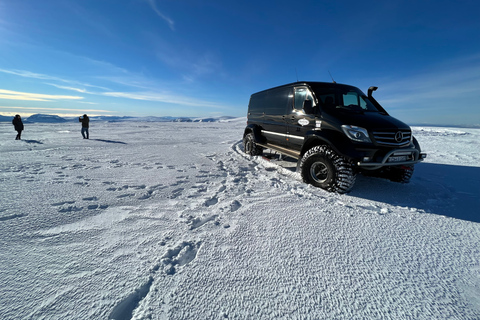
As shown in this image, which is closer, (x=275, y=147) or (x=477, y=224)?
(x=477, y=224)

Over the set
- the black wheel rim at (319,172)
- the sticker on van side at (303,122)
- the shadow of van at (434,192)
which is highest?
the sticker on van side at (303,122)

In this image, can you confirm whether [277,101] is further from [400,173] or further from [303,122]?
[400,173]

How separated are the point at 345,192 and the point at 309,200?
0.85 metres

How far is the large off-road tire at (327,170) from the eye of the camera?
3623 mm

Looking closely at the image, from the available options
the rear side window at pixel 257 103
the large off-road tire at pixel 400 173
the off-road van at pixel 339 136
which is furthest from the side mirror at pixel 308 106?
the rear side window at pixel 257 103

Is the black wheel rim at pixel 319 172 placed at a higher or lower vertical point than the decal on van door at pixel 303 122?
lower

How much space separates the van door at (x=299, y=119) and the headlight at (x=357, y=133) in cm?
80

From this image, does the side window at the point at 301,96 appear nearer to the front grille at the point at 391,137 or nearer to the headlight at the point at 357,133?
the headlight at the point at 357,133

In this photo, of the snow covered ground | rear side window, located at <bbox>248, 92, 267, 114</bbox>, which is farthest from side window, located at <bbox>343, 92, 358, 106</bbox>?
rear side window, located at <bbox>248, 92, 267, 114</bbox>

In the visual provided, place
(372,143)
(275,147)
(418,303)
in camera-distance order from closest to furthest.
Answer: (418,303) → (372,143) → (275,147)

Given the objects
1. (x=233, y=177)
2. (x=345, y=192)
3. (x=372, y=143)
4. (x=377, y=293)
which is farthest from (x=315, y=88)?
(x=377, y=293)

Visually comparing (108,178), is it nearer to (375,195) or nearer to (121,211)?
(121,211)

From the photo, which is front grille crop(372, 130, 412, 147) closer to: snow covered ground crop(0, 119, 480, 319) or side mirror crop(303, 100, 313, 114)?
snow covered ground crop(0, 119, 480, 319)

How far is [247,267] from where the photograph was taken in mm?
1877
